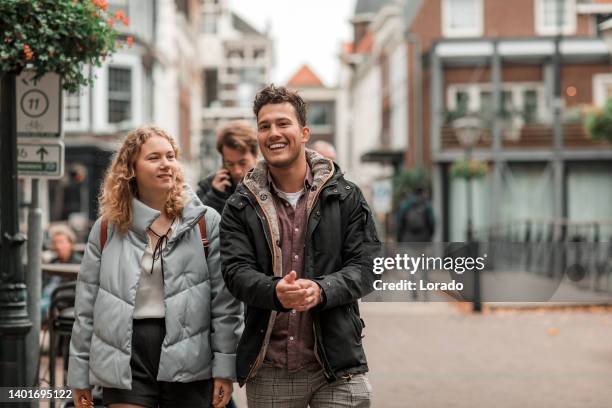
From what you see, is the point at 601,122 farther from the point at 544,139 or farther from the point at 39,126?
the point at 39,126

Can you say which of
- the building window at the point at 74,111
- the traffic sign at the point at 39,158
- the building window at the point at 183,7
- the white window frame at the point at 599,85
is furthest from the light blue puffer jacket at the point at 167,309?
the building window at the point at 183,7

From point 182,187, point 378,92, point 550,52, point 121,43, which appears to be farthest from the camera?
point 378,92

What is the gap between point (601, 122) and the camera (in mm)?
21297

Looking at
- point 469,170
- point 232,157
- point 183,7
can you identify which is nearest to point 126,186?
point 232,157

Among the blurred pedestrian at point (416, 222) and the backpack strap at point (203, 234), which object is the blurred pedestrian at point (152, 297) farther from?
the blurred pedestrian at point (416, 222)

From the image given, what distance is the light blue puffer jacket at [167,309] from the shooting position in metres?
4.10

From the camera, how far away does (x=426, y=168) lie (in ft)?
127

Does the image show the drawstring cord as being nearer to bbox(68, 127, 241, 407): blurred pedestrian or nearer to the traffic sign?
bbox(68, 127, 241, 407): blurred pedestrian

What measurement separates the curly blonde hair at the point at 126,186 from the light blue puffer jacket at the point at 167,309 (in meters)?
0.04

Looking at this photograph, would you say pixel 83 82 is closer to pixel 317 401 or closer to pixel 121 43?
pixel 121 43

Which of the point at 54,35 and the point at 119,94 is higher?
the point at 119,94

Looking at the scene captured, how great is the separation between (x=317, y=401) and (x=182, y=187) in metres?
1.01

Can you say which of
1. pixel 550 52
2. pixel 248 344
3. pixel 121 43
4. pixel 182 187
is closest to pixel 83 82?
pixel 121 43

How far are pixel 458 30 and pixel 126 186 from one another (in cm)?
3654
